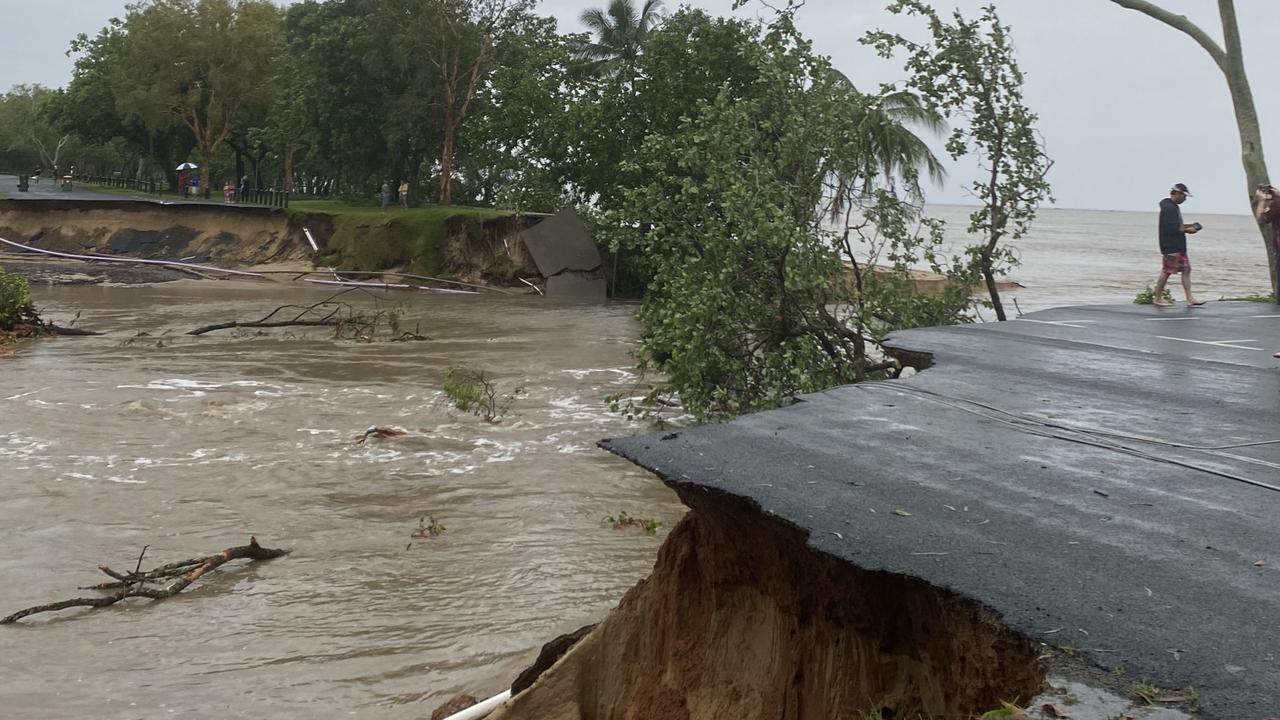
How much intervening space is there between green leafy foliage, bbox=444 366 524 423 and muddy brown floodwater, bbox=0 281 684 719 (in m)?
0.27

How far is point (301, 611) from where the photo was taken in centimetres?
866

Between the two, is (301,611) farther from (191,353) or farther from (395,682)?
(191,353)

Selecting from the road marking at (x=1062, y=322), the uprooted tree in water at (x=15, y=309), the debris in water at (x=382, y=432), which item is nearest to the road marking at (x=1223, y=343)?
the road marking at (x=1062, y=322)

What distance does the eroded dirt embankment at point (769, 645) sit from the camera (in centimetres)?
Answer: 368

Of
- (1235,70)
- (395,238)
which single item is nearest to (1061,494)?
(1235,70)

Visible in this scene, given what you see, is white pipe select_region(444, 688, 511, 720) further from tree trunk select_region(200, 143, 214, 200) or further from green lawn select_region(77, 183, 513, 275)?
tree trunk select_region(200, 143, 214, 200)

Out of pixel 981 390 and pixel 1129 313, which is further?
pixel 1129 313

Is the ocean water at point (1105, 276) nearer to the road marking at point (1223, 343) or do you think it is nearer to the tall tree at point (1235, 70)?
the tall tree at point (1235, 70)

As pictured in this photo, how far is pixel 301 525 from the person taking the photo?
10.8m

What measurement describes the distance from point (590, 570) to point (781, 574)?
515 centimetres

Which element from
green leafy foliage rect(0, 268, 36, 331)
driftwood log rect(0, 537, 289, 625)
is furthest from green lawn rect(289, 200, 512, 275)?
driftwood log rect(0, 537, 289, 625)

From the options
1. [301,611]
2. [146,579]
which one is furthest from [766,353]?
[146,579]

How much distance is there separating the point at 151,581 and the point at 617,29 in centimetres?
4540

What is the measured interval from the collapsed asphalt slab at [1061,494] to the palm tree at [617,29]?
44.2 meters
